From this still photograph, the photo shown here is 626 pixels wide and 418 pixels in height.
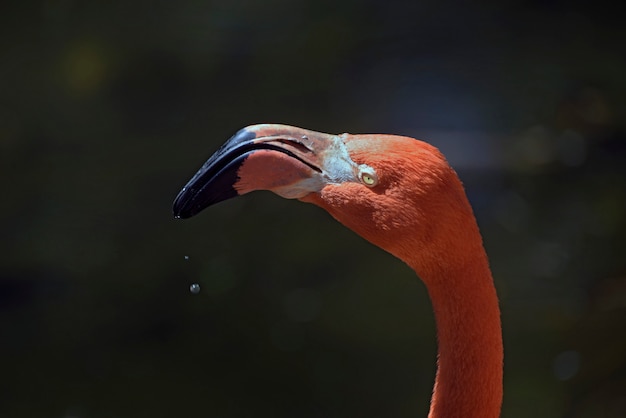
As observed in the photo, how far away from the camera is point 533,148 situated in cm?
389

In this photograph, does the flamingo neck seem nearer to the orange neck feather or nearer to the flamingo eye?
the orange neck feather

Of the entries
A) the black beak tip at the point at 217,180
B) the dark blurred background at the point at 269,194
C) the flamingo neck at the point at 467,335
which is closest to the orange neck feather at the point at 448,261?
the flamingo neck at the point at 467,335

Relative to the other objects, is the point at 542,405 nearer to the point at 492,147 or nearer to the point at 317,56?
the point at 492,147

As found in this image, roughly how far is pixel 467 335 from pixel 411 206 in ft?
0.89

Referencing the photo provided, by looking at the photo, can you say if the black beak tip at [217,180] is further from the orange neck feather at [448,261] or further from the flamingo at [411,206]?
the orange neck feather at [448,261]

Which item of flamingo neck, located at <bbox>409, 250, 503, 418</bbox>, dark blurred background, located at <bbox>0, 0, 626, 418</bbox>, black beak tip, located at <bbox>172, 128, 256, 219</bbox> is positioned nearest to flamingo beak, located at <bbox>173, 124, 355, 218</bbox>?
black beak tip, located at <bbox>172, 128, 256, 219</bbox>

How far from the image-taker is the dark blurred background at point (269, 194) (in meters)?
3.74

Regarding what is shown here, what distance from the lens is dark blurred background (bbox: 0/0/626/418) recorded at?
147 inches

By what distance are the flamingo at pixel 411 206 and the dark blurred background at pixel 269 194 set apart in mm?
2136

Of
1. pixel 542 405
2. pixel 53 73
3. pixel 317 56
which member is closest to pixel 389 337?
pixel 542 405

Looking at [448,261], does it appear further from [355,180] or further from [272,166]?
[272,166]

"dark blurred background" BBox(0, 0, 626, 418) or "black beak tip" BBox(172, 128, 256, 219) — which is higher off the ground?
"black beak tip" BBox(172, 128, 256, 219)

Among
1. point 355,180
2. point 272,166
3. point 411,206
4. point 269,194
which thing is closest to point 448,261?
point 411,206

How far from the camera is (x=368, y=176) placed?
156cm
